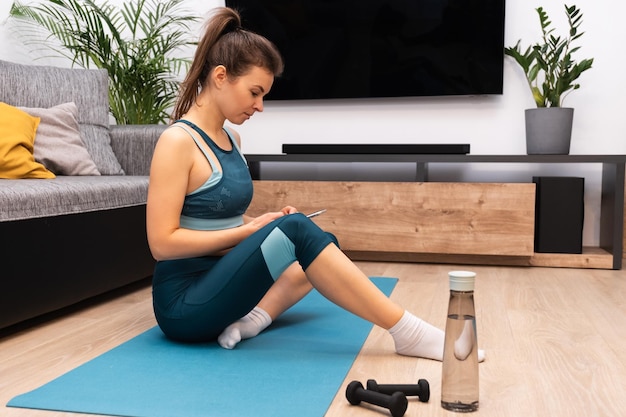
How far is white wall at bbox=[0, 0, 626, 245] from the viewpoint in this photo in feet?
11.1

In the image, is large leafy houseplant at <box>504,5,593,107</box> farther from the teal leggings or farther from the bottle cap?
the bottle cap

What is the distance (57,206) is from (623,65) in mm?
2758

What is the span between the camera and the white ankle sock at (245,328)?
1774mm

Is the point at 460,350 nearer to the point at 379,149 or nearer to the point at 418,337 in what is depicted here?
the point at 418,337

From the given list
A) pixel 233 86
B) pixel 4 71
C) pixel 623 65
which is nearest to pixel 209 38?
pixel 233 86

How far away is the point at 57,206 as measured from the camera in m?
2.08

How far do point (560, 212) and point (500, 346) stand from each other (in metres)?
1.52

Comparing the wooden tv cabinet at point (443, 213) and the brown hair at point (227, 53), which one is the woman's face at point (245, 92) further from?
the wooden tv cabinet at point (443, 213)

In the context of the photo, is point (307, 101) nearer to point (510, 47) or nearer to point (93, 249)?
point (510, 47)

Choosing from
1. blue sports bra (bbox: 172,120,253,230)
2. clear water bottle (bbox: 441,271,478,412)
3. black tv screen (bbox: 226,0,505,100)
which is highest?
black tv screen (bbox: 226,0,505,100)

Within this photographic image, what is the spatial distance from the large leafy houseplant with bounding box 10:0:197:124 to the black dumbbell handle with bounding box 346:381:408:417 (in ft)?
8.27

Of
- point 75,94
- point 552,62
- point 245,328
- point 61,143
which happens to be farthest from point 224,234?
point 552,62

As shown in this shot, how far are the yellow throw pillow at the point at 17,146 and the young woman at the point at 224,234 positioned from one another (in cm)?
87

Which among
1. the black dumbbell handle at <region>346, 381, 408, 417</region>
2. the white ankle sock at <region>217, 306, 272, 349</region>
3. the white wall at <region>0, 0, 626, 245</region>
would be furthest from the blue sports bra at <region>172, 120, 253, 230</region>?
the white wall at <region>0, 0, 626, 245</region>
